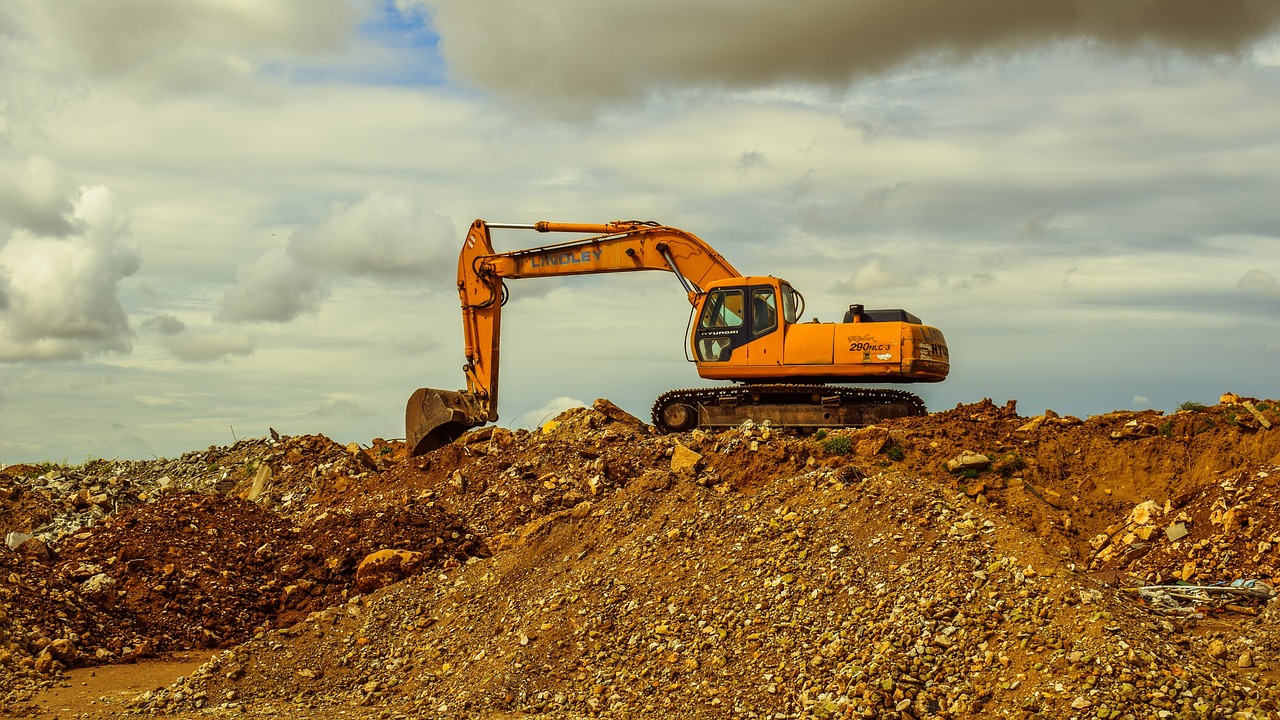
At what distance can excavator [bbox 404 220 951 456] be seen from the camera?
1875 cm

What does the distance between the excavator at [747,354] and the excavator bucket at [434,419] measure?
18mm

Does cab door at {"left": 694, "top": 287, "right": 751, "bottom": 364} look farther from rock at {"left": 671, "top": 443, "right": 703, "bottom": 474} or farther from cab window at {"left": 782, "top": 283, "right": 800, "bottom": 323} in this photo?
rock at {"left": 671, "top": 443, "right": 703, "bottom": 474}

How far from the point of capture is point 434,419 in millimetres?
20281

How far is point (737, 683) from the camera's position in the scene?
9875 millimetres

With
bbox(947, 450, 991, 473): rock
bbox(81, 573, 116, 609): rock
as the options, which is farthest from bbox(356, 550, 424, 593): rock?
bbox(947, 450, 991, 473): rock

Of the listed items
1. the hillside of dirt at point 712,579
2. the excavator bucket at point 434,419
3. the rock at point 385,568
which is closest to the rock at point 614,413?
the hillside of dirt at point 712,579

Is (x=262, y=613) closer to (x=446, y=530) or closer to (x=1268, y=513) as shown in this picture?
(x=446, y=530)

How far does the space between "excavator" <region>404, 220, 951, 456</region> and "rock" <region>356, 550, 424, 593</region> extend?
21.0 feet

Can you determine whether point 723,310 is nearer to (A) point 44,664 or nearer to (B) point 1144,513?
(B) point 1144,513

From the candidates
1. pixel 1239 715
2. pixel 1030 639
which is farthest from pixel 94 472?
pixel 1239 715

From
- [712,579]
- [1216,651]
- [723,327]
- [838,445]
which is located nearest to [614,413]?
[723,327]

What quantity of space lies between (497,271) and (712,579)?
1100cm

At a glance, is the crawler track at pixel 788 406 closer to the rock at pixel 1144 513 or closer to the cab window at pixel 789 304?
the cab window at pixel 789 304

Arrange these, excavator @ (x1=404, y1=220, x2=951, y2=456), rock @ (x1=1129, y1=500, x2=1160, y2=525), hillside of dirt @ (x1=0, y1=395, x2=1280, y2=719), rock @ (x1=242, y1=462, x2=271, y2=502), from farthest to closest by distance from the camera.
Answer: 1. rock @ (x1=242, y1=462, x2=271, y2=502)
2. excavator @ (x1=404, y1=220, x2=951, y2=456)
3. rock @ (x1=1129, y1=500, x2=1160, y2=525)
4. hillside of dirt @ (x1=0, y1=395, x2=1280, y2=719)
